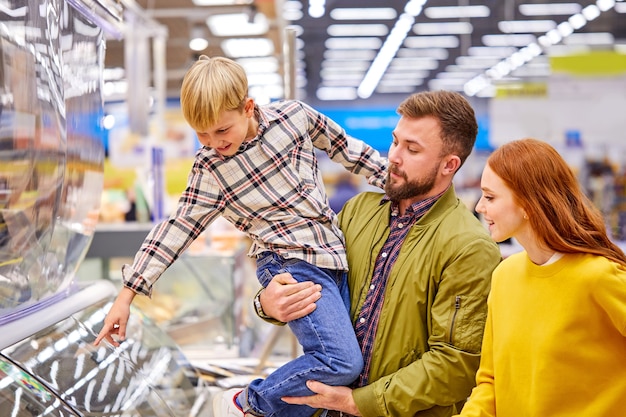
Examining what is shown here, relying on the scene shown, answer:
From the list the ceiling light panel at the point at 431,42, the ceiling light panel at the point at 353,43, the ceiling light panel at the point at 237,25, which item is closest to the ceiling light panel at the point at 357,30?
the ceiling light panel at the point at 353,43

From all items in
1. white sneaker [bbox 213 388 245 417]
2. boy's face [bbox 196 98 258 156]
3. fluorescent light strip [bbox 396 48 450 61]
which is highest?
fluorescent light strip [bbox 396 48 450 61]

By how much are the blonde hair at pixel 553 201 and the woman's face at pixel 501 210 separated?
0.02 meters

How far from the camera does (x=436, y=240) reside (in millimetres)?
1839

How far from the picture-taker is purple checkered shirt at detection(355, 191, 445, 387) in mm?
1878

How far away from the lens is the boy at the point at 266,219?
5.93ft

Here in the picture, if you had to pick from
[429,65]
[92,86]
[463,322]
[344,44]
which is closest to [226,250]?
[92,86]

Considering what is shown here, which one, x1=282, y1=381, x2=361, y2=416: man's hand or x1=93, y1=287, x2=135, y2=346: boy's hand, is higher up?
x1=93, y1=287, x2=135, y2=346: boy's hand

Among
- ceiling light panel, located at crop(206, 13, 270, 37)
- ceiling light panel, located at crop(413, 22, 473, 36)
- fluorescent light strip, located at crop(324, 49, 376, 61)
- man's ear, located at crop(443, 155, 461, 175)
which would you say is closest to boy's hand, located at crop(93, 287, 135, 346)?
man's ear, located at crop(443, 155, 461, 175)

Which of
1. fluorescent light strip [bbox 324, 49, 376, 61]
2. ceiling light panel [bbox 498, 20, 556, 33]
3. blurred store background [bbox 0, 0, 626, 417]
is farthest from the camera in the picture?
fluorescent light strip [bbox 324, 49, 376, 61]

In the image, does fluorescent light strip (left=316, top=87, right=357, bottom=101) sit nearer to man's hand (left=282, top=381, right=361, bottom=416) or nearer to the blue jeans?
the blue jeans

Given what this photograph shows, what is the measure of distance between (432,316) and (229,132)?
685 millimetres

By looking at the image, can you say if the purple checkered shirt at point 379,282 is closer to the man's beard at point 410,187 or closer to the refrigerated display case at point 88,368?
the man's beard at point 410,187

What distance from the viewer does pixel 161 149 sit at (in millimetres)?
5238

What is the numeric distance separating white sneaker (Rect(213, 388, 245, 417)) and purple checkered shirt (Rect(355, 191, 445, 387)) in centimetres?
34
